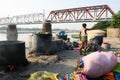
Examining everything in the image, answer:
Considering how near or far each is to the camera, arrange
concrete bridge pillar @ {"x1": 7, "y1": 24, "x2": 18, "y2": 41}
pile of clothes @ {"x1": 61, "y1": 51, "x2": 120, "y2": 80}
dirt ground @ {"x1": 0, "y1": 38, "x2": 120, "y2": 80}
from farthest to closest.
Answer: concrete bridge pillar @ {"x1": 7, "y1": 24, "x2": 18, "y2": 41} < dirt ground @ {"x1": 0, "y1": 38, "x2": 120, "y2": 80} < pile of clothes @ {"x1": 61, "y1": 51, "x2": 120, "y2": 80}

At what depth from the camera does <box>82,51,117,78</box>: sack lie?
6.61 metres

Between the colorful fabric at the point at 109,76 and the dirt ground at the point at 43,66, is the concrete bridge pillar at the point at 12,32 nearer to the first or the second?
the dirt ground at the point at 43,66

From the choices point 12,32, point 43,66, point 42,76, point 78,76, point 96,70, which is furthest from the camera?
point 12,32

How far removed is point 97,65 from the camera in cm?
665

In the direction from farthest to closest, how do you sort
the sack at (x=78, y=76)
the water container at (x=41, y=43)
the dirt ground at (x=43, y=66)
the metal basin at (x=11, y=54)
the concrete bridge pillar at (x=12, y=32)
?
1. the concrete bridge pillar at (x=12, y=32)
2. the water container at (x=41, y=43)
3. the metal basin at (x=11, y=54)
4. the dirt ground at (x=43, y=66)
5. the sack at (x=78, y=76)

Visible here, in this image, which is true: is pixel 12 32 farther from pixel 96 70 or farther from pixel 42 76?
pixel 96 70

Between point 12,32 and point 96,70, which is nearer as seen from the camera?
point 96,70

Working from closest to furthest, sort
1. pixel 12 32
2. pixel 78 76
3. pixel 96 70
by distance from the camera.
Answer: pixel 78 76, pixel 96 70, pixel 12 32

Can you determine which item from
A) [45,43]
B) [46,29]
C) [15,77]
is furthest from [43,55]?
[46,29]

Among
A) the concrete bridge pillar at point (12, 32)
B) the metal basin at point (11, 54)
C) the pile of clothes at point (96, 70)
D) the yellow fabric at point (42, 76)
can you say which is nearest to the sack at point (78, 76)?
the pile of clothes at point (96, 70)

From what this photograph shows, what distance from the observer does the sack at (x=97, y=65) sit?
661 cm

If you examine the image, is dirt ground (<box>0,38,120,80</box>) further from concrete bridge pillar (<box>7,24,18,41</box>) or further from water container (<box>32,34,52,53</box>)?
concrete bridge pillar (<box>7,24,18,41</box>)

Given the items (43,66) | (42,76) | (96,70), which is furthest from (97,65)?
(43,66)

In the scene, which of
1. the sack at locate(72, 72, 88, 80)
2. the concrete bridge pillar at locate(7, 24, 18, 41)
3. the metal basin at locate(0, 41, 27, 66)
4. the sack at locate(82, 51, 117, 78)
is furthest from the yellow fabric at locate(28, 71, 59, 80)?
the concrete bridge pillar at locate(7, 24, 18, 41)
